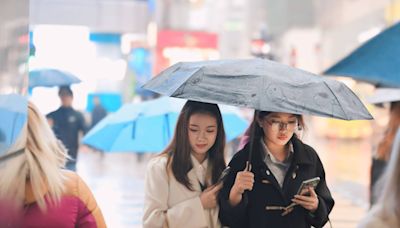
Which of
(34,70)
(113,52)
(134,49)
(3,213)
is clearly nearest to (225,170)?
(3,213)

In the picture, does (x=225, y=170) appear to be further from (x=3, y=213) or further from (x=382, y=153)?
(x=382, y=153)

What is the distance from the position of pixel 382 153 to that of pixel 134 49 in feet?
60.4

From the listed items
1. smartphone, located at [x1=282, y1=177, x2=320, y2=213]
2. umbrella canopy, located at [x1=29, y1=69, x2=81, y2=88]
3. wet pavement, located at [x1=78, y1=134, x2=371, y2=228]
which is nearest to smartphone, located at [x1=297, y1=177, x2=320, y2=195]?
smartphone, located at [x1=282, y1=177, x2=320, y2=213]

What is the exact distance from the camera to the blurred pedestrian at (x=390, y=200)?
2.30 meters

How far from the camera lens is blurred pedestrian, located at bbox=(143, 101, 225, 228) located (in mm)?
3084

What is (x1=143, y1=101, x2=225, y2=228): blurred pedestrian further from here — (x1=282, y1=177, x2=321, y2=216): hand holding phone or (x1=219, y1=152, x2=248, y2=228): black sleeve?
(x1=282, y1=177, x2=321, y2=216): hand holding phone

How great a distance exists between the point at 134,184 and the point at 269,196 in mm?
9245

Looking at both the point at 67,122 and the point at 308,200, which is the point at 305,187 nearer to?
the point at 308,200

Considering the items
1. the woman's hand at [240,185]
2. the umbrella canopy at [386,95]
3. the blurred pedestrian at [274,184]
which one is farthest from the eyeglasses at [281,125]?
the umbrella canopy at [386,95]

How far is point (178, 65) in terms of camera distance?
126 inches

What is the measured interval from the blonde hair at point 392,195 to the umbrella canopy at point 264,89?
0.47m

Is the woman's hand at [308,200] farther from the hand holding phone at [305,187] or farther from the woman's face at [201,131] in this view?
the woman's face at [201,131]

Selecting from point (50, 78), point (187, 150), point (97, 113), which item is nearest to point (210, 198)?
point (187, 150)

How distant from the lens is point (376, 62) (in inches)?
115
